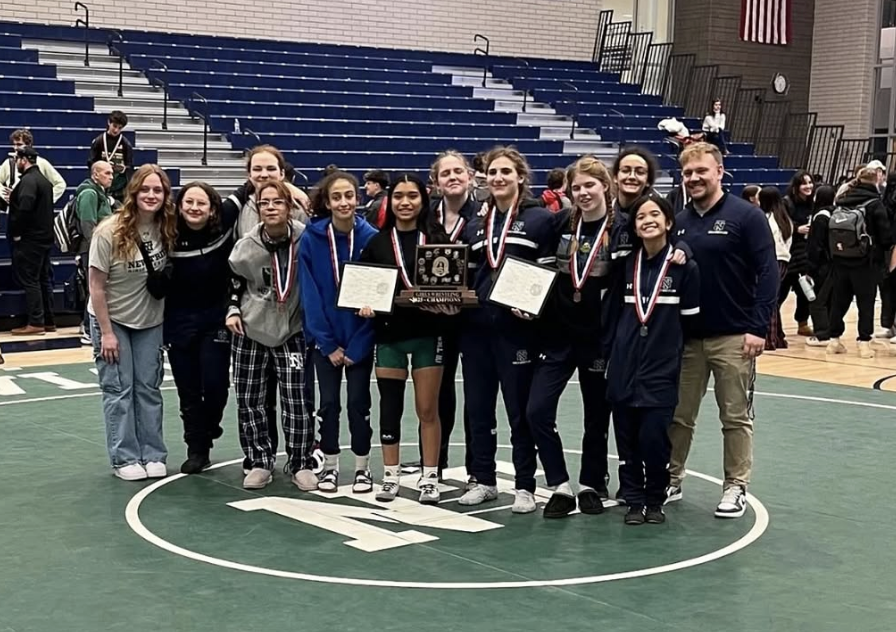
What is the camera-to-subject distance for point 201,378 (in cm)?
725

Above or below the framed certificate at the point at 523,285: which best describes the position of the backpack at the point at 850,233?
above

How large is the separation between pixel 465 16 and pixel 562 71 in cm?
225

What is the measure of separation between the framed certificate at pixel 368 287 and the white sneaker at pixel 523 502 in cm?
114

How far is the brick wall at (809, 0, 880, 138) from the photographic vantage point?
26719 millimetres

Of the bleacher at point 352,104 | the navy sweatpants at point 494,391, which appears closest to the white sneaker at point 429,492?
the navy sweatpants at point 494,391

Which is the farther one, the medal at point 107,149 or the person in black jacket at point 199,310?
the medal at point 107,149

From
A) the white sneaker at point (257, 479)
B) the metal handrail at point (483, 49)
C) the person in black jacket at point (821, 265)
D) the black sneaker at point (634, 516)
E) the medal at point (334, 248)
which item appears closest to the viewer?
the black sneaker at point (634, 516)

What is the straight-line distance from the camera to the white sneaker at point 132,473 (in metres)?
7.08

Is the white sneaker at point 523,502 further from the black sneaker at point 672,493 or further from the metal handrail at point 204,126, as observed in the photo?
the metal handrail at point 204,126

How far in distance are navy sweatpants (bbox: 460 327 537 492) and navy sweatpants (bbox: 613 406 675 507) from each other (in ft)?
1.53

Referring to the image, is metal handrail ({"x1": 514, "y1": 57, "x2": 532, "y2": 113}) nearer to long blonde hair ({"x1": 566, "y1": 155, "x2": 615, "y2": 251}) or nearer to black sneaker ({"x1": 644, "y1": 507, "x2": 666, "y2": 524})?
long blonde hair ({"x1": 566, "y1": 155, "x2": 615, "y2": 251})

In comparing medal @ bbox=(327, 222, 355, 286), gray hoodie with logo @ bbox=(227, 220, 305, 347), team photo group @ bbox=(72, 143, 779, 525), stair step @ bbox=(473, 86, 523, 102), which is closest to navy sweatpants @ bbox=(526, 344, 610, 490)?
team photo group @ bbox=(72, 143, 779, 525)

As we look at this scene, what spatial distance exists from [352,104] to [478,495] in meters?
14.7

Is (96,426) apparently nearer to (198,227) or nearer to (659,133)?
(198,227)
